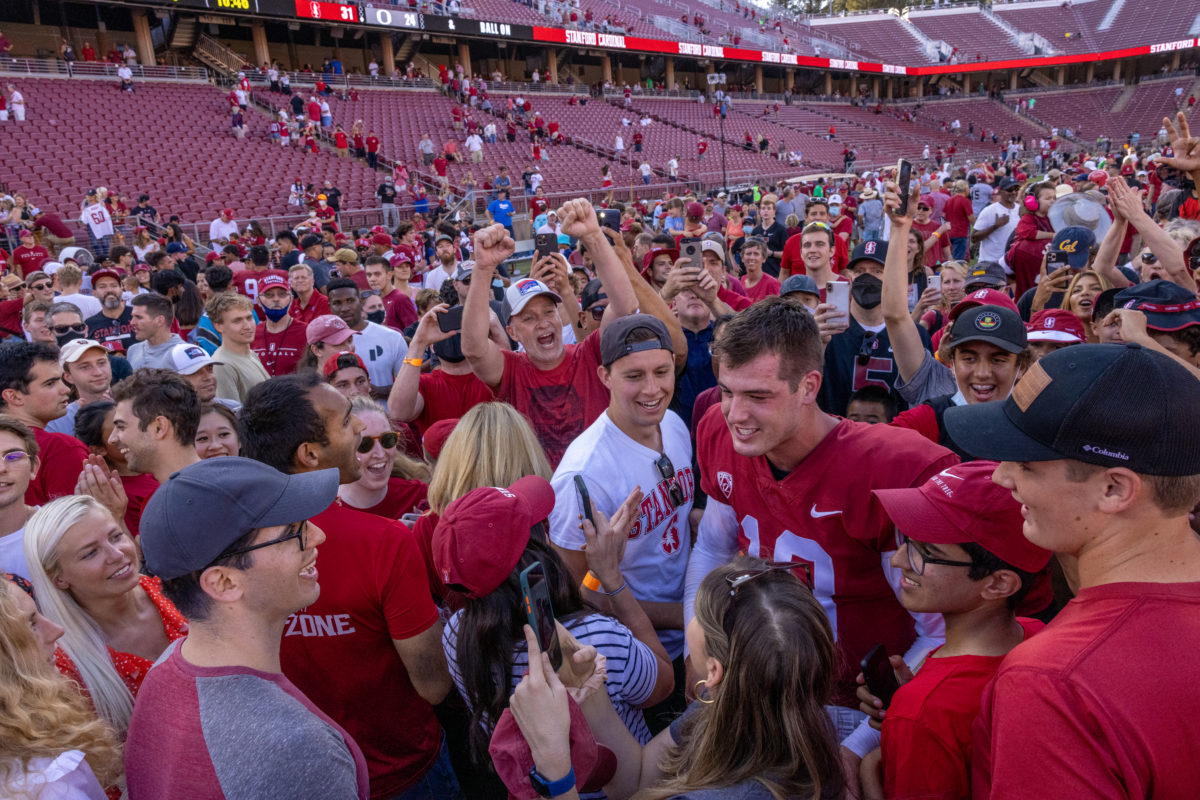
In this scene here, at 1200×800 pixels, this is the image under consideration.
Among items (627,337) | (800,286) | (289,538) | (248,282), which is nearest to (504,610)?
(289,538)

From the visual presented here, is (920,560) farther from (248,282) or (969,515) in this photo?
(248,282)

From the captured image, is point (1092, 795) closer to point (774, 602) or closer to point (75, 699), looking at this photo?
point (774, 602)

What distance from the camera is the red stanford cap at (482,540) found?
1.92 metres

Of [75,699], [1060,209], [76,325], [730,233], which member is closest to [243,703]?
[75,699]

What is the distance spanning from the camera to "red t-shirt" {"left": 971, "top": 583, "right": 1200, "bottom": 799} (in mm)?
1193

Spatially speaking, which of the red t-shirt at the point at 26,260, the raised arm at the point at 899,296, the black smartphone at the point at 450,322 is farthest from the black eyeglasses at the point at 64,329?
the red t-shirt at the point at 26,260

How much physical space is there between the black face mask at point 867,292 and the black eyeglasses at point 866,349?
0.19 meters

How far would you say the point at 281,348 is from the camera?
19.6ft

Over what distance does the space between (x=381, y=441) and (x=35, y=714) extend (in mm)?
1629

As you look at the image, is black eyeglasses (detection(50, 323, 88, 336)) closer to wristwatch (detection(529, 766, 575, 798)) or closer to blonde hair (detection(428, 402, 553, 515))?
blonde hair (detection(428, 402, 553, 515))

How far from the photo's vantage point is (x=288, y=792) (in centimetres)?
147

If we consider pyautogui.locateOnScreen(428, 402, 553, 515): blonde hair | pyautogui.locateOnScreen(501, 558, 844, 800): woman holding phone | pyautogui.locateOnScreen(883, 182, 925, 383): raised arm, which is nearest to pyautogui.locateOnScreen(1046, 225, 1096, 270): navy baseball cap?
pyautogui.locateOnScreen(883, 182, 925, 383): raised arm

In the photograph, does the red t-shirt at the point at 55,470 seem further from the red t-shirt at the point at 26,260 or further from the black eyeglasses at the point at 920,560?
the red t-shirt at the point at 26,260

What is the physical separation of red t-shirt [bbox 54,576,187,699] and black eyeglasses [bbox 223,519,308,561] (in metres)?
0.51
